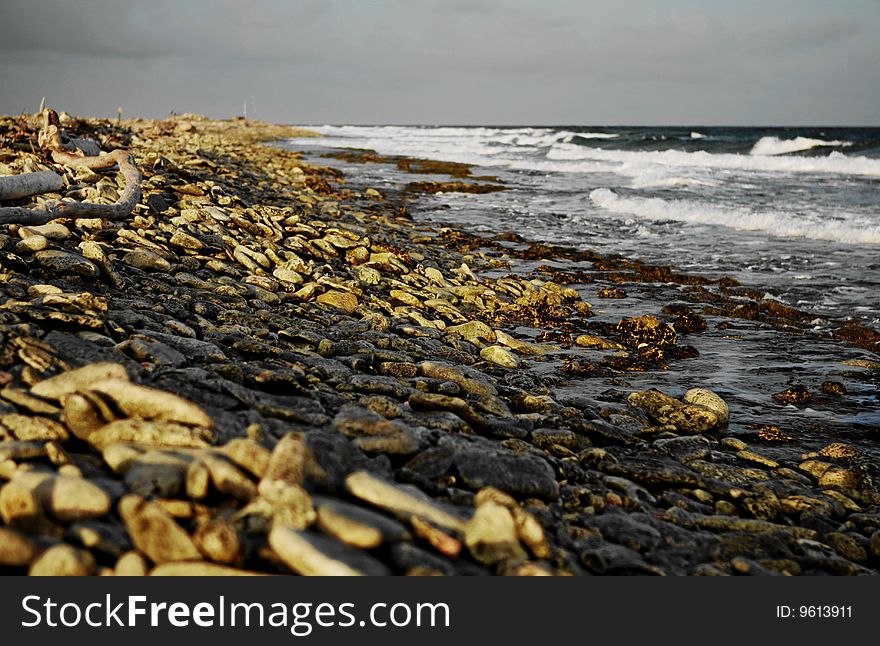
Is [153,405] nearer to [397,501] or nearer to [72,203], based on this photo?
[397,501]

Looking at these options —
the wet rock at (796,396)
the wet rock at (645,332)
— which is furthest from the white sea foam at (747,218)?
the wet rock at (796,396)

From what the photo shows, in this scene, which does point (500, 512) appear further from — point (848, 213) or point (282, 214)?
point (848, 213)

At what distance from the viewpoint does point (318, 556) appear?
2209 millimetres

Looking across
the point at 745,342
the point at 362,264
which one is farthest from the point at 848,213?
the point at 362,264

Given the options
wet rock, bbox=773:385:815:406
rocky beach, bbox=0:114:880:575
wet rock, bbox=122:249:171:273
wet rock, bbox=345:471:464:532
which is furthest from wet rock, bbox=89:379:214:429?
wet rock, bbox=773:385:815:406

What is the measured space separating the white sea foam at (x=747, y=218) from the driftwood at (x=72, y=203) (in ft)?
46.6

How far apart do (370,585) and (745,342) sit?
23.5ft

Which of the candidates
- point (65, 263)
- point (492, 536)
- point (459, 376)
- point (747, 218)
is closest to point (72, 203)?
point (65, 263)

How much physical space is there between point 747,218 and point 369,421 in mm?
16329

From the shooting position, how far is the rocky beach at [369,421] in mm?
2398

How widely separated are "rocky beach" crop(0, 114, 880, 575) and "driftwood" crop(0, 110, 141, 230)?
0.16 ft

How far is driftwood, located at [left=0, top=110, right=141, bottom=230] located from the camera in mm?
6375

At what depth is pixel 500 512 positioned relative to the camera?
2.67 meters

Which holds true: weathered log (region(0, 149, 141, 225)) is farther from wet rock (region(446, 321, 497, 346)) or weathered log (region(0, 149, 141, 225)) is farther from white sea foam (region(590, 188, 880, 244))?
white sea foam (region(590, 188, 880, 244))
